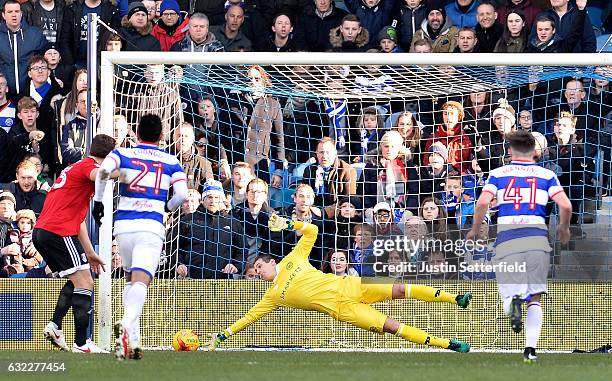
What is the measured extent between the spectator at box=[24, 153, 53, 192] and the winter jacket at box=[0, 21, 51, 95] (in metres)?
1.41

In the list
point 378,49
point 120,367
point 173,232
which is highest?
point 378,49

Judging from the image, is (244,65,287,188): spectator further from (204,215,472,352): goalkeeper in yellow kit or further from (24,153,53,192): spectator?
(24,153,53,192): spectator

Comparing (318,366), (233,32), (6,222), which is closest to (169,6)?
(233,32)

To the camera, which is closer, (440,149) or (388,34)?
(440,149)

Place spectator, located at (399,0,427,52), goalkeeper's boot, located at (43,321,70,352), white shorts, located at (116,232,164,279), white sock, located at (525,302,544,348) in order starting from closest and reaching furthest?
white shorts, located at (116,232,164,279) < white sock, located at (525,302,544,348) < goalkeeper's boot, located at (43,321,70,352) < spectator, located at (399,0,427,52)

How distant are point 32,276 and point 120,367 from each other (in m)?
5.32

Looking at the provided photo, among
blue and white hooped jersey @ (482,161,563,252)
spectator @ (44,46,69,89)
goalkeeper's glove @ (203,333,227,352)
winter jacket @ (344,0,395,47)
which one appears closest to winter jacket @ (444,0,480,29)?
winter jacket @ (344,0,395,47)

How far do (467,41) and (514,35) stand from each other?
62 cm

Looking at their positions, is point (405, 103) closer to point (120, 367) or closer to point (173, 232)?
point (173, 232)

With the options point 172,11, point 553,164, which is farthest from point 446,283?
point 172,11

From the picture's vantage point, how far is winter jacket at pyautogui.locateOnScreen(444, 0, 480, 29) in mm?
16891

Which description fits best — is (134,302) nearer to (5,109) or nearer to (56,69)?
(5,109)

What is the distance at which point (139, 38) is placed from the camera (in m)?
17.0

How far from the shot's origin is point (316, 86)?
566 inches
